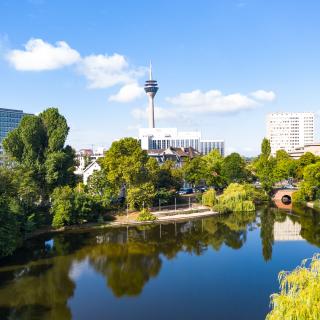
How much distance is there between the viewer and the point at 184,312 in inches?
834

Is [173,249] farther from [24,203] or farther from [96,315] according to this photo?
[24,203]

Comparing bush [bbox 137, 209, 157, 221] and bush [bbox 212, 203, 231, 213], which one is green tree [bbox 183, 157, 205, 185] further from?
bush [bbox 137, 209, 157, 221]

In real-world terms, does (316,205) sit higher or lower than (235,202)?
lower

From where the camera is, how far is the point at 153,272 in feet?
93.8

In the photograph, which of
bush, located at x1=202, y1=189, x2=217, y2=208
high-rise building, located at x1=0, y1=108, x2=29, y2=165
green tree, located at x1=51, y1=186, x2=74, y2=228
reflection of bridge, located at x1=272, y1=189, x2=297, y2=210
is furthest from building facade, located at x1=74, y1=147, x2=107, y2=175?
reflection of bridge, located at x1=272, y1=189, x2=297, y2=210

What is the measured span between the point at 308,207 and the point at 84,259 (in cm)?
4166

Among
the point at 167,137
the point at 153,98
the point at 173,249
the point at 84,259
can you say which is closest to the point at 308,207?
the point at 173,249

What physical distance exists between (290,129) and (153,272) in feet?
539

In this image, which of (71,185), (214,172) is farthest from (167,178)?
(71,185)

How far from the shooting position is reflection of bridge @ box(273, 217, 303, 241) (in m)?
38.6

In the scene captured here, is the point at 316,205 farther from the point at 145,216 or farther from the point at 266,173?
the point at 145,216

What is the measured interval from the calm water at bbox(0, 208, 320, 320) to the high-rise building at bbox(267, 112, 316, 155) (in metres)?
141

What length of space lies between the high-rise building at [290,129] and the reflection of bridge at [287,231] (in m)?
136

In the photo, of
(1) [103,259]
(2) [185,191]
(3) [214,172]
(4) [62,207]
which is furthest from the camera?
(2) [185,191]
